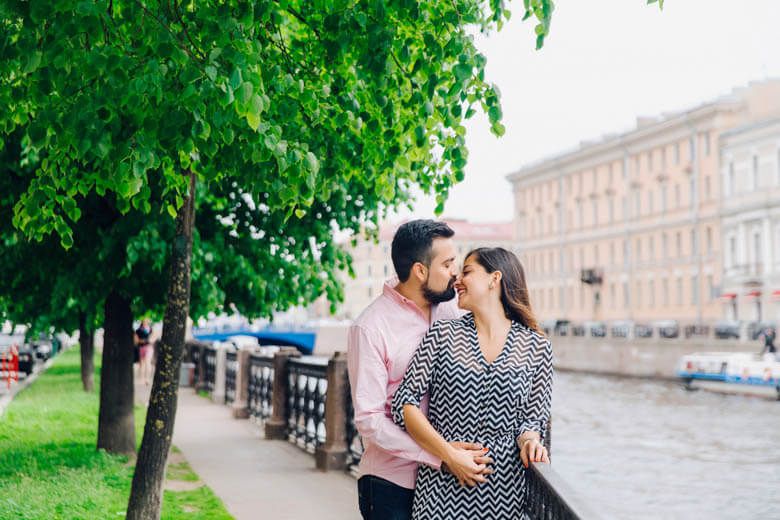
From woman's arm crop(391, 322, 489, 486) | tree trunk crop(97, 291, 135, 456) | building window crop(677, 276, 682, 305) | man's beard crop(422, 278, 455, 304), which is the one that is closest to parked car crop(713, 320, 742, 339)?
building window crop(677, 276, 682, 305)

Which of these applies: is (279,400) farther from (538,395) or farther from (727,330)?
(727,330)

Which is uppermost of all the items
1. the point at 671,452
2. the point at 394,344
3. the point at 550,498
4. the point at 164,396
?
the point at 394,344

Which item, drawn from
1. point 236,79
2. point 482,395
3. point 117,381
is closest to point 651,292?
point 117,381

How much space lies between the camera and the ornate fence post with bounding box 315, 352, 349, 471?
38.0ft

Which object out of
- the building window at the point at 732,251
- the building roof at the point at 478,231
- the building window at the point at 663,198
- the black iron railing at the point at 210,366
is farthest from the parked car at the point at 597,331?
the building roof at the point at 478,231

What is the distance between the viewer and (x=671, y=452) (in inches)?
1022

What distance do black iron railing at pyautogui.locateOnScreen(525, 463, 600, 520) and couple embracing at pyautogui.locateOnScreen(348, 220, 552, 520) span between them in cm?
9

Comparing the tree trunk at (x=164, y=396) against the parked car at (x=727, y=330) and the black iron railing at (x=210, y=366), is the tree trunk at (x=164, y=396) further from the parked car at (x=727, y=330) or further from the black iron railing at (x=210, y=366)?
the parked car at (x=727, y=330)

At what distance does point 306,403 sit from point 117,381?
221cm

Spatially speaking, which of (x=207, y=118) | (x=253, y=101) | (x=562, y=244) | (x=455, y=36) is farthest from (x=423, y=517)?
(x=562, y=244)

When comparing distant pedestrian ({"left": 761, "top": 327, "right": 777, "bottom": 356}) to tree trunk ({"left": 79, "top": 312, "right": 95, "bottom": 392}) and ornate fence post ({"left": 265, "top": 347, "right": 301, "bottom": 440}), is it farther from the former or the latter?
ornate fence post ({"left": 265, "top": 347, "right": 301, "bottom": 440})

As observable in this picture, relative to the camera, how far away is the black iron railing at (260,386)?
1770 cm

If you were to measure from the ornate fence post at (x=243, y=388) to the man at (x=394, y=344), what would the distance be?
15.2 metres

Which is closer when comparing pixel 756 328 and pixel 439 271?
pixel 439 271
